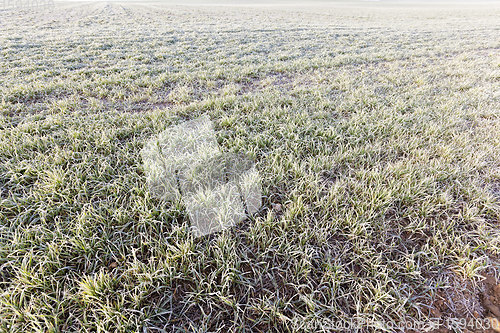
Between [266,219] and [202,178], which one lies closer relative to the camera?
[266,219]

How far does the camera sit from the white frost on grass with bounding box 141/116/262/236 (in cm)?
221

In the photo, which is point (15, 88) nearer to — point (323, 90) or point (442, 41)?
point (323, 90)

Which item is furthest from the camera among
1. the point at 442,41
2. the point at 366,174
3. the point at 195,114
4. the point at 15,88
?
the point at 442,41

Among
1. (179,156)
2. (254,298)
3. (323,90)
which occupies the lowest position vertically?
(254,298)

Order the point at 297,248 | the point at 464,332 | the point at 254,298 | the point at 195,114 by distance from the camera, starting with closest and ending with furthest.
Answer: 1. the point at 464,332
2. the point at 254,298
3. the point at 297,248
4. the point at 195,114

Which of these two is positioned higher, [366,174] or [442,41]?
[442,41]

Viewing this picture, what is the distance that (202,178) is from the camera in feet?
8.68

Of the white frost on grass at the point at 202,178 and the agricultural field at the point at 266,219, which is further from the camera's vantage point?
the white frost on grass at the point at 202,178

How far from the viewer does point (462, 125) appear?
384cm

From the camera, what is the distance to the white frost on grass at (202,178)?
7.24 feet

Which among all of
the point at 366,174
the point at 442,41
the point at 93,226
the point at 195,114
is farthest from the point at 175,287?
the point at 442,41

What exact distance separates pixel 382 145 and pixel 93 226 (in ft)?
12.7

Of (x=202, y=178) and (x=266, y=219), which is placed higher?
(x=202, y=178)

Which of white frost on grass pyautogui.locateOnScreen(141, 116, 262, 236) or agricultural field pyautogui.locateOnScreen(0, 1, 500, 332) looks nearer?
agricultural field pyautogui.locateOnScreen(0, 1, 500, 332)
